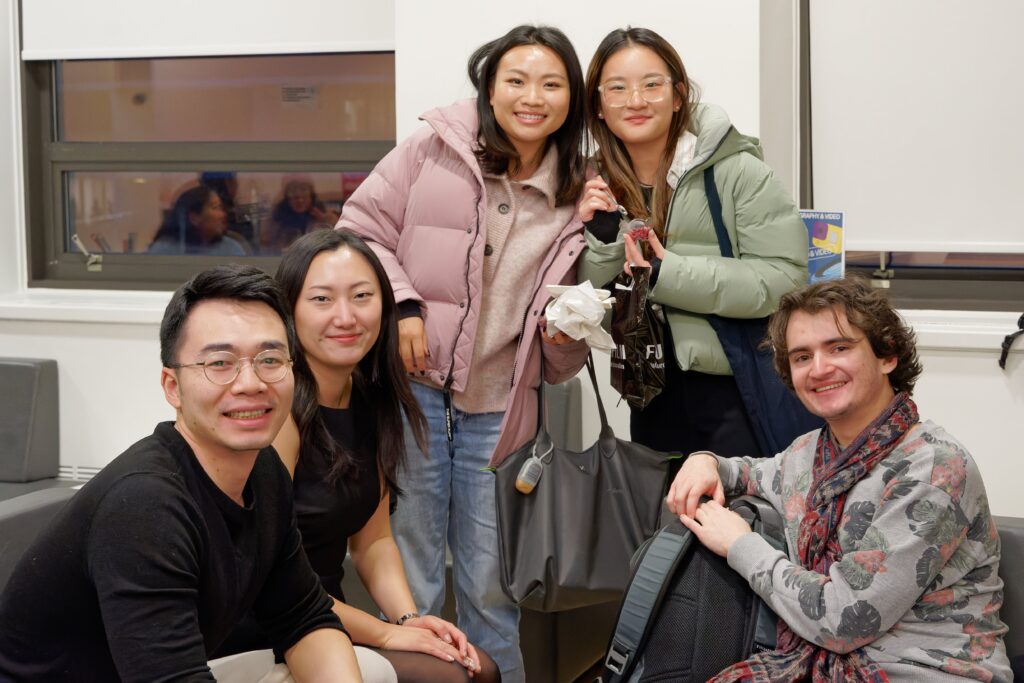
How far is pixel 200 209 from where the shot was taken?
4082 millimetres

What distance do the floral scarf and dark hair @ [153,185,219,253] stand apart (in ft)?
9.37

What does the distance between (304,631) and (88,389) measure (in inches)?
85.9

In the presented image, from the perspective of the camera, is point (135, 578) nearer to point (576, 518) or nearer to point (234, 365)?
point (234, 365)

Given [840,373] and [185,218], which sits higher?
[185,218]

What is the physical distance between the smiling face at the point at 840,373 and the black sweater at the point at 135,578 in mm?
1006

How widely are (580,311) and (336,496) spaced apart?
63cm

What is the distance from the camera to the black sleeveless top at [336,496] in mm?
2080

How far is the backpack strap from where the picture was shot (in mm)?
1919

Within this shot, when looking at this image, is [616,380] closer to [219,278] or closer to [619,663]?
[619,663]

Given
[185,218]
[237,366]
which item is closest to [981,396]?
[237,366]

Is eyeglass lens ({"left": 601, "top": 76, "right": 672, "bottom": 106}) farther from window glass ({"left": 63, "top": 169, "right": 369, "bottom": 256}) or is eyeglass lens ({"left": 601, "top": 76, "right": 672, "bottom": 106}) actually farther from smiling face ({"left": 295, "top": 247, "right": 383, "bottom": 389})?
window glass ({"left": 63, "top": 169, "right": 369, "bottom": 256})

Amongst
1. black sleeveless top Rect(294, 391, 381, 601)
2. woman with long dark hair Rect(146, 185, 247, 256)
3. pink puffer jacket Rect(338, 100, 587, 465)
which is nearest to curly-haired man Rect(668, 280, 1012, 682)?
pink puffer jacket Rect(338, 100, 587, 465)

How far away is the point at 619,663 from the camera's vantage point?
1929 millimetres

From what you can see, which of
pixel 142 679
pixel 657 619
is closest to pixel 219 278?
pixel 142 679
